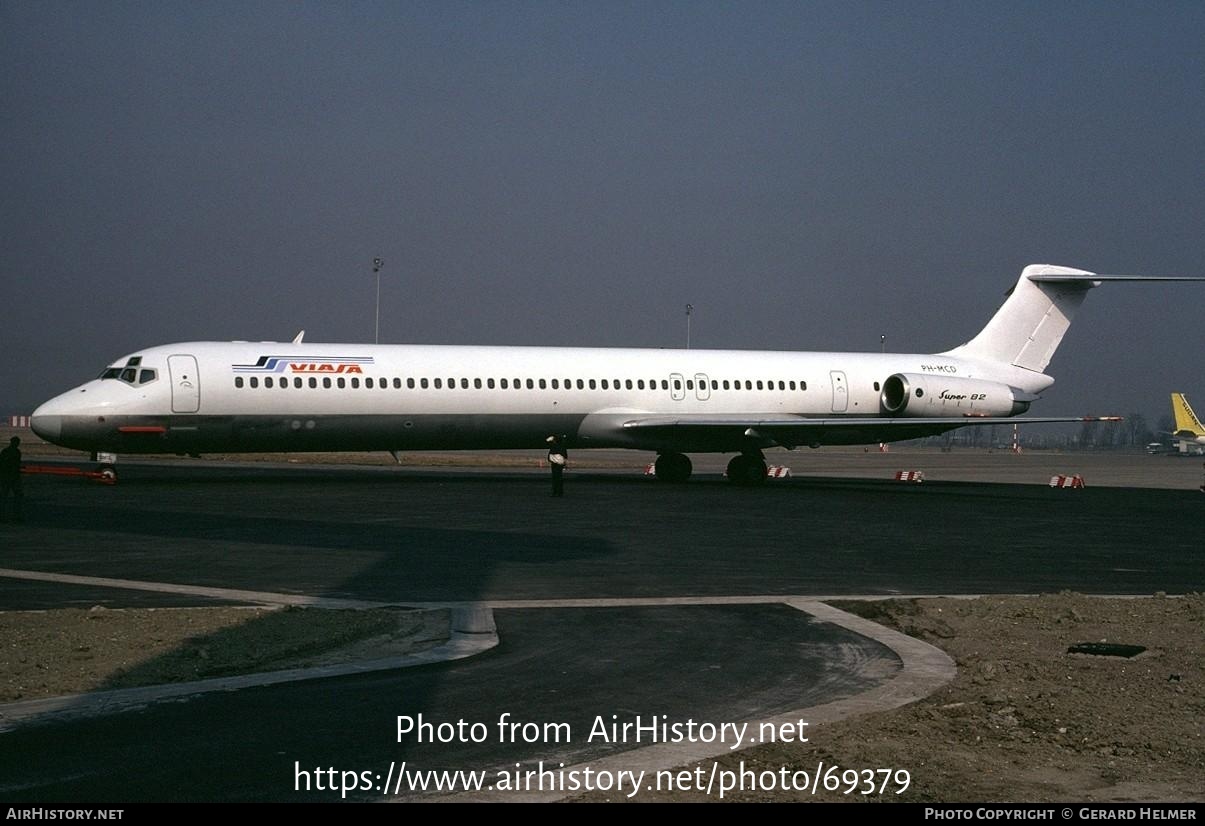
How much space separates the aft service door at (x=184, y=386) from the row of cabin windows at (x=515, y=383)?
32.4 inches

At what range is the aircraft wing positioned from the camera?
3006 centimetres

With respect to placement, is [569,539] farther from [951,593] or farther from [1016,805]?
[1016,805]

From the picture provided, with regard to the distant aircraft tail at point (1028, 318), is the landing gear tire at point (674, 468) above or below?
below

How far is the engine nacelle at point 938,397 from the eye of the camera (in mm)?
33250

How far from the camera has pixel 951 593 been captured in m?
12.3

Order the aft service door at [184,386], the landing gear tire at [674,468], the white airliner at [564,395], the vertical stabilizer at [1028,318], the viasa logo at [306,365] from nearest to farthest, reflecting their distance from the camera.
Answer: the aft service door at [184,386]
the white airliner at [564,395]
the viasa logo at [306,365]
the landing gear tire at [674,468]
the vertical stabilizer at [1028,318]

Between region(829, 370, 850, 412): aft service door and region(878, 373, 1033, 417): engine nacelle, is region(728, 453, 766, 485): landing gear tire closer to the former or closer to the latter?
region(829, 370, 850, 412): aft service door

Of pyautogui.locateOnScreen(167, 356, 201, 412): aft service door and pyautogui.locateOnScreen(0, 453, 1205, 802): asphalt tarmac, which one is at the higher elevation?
pyautogui.locateOnScreen(167, 356, 201, 412): aft service door

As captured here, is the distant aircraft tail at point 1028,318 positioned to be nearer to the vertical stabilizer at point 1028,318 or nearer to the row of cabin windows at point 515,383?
the vertical stabilizer at point 1028,318

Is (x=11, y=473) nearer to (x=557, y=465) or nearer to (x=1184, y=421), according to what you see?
(x=557, y=465)

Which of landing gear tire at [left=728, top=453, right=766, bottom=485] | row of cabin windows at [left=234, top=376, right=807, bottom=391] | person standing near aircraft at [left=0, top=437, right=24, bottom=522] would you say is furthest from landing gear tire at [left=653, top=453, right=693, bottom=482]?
person standing near aircraft at [left=0, top=437, right=24, bottom=522]

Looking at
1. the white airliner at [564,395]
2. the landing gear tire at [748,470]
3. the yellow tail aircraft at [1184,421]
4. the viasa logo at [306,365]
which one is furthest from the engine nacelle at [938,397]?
the yellow tail aircraft at [1184,421]

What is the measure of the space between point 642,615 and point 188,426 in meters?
18.4

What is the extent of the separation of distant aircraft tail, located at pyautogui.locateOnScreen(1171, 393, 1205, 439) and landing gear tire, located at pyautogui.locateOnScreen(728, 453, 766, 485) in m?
47.8
